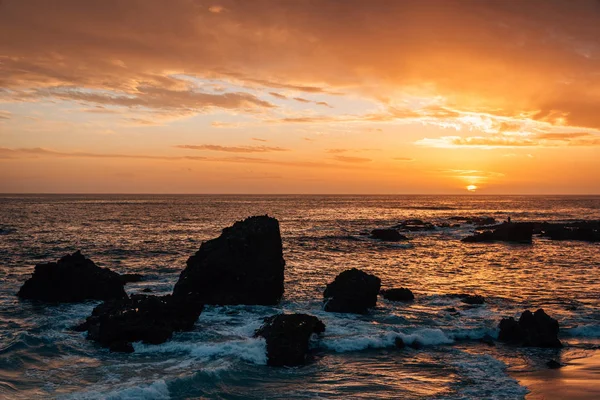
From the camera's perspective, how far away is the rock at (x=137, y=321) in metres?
20.9

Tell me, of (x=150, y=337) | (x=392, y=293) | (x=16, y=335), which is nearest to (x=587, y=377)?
(x=392, y=293)

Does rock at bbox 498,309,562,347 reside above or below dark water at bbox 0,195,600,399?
above

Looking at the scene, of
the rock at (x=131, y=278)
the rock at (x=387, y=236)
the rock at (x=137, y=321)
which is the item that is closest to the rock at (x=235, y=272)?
the rock at (x=137, y=321)

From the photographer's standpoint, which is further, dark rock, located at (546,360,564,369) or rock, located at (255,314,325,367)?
rock, located at (255,314,325,367)

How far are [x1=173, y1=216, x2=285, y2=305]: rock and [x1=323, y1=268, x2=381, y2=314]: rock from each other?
155 inches

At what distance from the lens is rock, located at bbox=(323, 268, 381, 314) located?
27.1m

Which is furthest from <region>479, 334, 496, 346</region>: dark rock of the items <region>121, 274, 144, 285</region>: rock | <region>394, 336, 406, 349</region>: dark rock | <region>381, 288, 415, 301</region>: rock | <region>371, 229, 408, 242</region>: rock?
<region>371, 229, 408, 242</region>: rock

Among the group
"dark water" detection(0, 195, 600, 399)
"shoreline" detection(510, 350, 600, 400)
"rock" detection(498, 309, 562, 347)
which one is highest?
"rock" detection(498, 309, 562, 347)

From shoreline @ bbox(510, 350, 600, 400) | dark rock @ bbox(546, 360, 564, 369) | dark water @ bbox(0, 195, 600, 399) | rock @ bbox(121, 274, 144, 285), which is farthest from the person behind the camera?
rock @ bbox(121, 274, 144, 285)

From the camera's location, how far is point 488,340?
22078 millimetres

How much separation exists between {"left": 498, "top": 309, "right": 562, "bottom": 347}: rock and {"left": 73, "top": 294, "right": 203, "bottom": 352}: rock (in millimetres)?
14462

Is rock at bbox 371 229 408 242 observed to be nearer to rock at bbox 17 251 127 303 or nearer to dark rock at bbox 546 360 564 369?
rock at bbox 17 251 127 303

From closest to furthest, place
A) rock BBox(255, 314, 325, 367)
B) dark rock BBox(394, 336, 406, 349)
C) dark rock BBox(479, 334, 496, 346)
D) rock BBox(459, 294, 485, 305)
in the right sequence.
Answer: rock BBox(255, 314, 325, 367), dark rock BBox(394, 336, 406, 349), dark rock BBox(479, 334, 496, 346), rock BBox(459, 294, 485, 305)

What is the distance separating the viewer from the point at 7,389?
52.8ft
